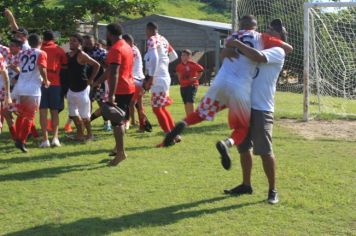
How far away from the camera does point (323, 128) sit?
11250 millimetres

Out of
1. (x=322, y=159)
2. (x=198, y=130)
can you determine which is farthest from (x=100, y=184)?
(x=198, y=130)

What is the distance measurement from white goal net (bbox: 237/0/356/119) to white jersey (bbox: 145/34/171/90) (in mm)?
3986

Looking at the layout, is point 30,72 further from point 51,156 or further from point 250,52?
point 250,52

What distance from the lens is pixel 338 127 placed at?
11.4m

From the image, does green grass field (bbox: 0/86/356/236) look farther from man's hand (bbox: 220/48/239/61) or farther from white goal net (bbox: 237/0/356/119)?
white goal net (bbox: 237/0/356/119)

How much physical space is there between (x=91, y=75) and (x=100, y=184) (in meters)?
3.04

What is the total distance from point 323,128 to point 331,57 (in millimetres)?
3274

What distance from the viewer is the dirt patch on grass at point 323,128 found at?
10.3 m

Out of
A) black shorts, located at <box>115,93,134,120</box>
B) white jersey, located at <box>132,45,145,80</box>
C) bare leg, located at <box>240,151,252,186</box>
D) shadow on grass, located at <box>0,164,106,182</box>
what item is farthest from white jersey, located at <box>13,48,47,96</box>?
bare leg, located at <box>240,151,252,186</box>

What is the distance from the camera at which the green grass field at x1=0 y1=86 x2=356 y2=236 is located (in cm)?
509

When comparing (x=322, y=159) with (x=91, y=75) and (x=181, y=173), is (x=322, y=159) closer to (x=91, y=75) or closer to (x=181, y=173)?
(x=181, y=173)

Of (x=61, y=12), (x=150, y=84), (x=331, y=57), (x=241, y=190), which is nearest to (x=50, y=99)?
(x=150, y=84)

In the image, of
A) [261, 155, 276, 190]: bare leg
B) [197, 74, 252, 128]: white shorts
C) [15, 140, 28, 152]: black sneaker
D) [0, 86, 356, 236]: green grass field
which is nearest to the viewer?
[0, 86, 356, 236]: green grass field

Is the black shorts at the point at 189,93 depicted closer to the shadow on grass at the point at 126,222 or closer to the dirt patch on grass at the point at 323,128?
the dirt patch on grass at the point at 323,128
